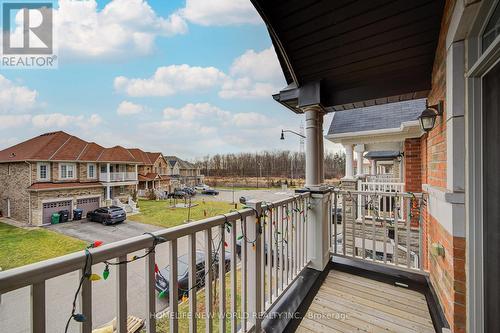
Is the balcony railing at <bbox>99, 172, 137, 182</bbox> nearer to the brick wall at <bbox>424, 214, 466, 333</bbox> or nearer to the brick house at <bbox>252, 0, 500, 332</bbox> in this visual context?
the brick house at <bbox>252, 0, 500, 332</bbox>

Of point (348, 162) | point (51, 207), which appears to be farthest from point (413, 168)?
point (51, 207)

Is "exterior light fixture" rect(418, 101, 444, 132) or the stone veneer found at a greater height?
"exterior light fixture" rect(418, 101, 444, 132)

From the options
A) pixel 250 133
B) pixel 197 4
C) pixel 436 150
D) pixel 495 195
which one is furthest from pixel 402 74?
pixel 250 133

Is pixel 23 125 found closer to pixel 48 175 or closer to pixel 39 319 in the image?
pixel 48 175

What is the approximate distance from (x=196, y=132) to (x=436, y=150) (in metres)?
14.8

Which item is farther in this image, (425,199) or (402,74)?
(425,199)

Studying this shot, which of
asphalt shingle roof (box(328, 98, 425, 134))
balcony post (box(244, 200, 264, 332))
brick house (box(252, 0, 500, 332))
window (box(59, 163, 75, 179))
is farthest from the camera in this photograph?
window (box(59, 163, 75, 179))

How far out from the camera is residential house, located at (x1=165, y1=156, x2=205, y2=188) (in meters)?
13.5

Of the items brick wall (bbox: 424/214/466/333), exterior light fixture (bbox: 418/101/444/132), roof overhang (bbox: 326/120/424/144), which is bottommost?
brick wall (bbox: 424/214/466/333)

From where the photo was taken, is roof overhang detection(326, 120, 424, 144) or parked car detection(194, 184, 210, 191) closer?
roof overhang detection(326, 120, 424, 144)

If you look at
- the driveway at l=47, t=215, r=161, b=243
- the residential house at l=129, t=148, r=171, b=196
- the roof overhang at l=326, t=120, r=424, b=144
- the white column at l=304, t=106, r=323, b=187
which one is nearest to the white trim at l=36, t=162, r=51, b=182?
the driveway at l=47, t=215, r=161, b=243

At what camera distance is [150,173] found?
1842 cm

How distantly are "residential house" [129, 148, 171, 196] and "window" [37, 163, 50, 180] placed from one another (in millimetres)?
10719

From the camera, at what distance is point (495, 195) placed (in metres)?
1.15
